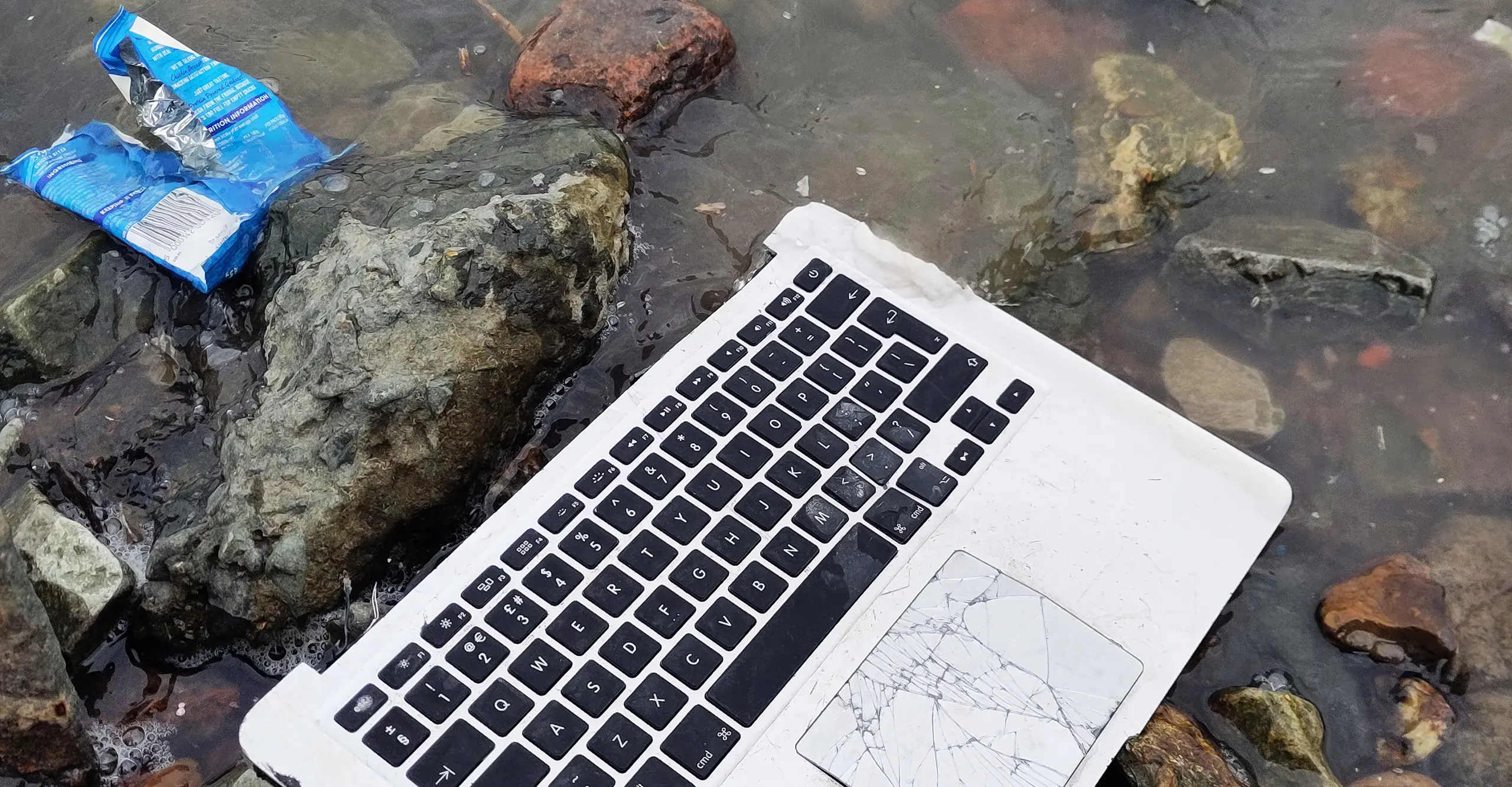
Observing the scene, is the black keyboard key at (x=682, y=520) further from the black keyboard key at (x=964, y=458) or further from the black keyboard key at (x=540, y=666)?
the black keyboard key at (x=964, y=458)

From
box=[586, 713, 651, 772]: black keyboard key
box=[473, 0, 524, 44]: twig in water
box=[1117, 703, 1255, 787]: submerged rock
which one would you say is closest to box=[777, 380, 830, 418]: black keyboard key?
box=[586, 713, 651, 772]: black keyboard key

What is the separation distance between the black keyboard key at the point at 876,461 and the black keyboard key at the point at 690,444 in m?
0.18

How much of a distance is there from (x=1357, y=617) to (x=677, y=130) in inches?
53.7

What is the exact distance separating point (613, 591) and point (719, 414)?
0.90 feet

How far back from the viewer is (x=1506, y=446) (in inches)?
64.1

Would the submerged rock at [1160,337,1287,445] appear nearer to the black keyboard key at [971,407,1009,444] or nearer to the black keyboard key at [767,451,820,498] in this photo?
the black keyboard key at [971,407,1009,444]

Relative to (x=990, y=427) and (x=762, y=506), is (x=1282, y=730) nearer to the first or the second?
(x=990, y=427)

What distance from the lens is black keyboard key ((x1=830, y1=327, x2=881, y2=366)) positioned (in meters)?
1.42

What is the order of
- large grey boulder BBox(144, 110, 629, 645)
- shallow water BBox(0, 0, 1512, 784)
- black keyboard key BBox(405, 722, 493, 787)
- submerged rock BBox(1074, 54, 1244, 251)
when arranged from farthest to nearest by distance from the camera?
submerged rock BBox(1074, 54, 1244, 251) < shallow water BBox(0, 0, 1512, 784) < large grey boulder BBox(144, 110, 629, 645) < black keyboard key BBox(405, 722, 493, 787)

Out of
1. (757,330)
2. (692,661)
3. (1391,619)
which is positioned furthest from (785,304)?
(1391,619)

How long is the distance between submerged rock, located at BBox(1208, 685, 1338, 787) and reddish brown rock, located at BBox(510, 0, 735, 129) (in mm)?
1377

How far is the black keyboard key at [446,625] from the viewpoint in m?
1.17

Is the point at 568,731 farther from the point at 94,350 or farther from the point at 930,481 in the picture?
the point at 94,350

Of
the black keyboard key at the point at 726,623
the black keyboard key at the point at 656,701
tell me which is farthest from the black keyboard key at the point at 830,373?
the black keyboard key at the point at 656,701
